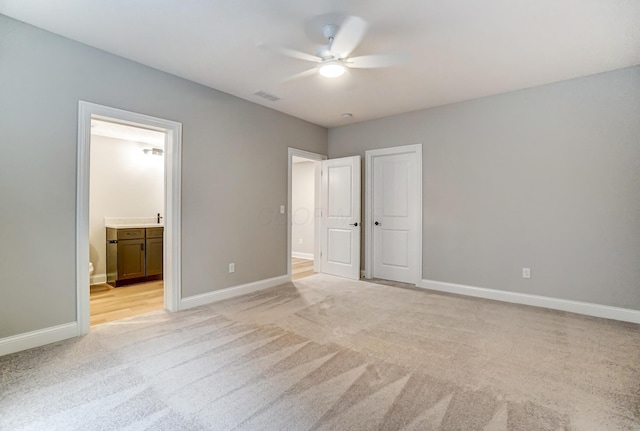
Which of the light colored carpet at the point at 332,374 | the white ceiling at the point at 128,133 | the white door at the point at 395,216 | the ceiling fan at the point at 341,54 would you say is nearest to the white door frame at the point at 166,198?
the light colored carpet at the point at 332,374

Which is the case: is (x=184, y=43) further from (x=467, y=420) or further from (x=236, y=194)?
(x=467, y=420)

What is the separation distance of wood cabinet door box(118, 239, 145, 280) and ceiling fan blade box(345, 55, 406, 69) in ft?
13.5

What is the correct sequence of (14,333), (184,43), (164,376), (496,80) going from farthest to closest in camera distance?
1. (496,80)
2. (184,43)
3. (14,333)
4. (164,376)

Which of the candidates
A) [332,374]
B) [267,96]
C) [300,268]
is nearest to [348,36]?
[267,96]

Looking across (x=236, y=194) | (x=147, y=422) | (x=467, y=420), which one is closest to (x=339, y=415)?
(x=467, y=420)

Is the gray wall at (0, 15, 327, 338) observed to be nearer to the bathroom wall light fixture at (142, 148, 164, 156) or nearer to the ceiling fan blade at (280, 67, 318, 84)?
the ceiling fan blade at (280, 67, 318, 84)

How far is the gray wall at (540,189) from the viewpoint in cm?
323

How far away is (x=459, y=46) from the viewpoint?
278 centimetres

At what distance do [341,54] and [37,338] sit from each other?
3596 mm

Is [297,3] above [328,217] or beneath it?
above

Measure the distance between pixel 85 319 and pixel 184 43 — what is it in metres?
2.65

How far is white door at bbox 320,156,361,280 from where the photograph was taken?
16.7ft

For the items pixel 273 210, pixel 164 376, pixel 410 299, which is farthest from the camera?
pixel 273 210

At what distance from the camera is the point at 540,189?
368 cm
